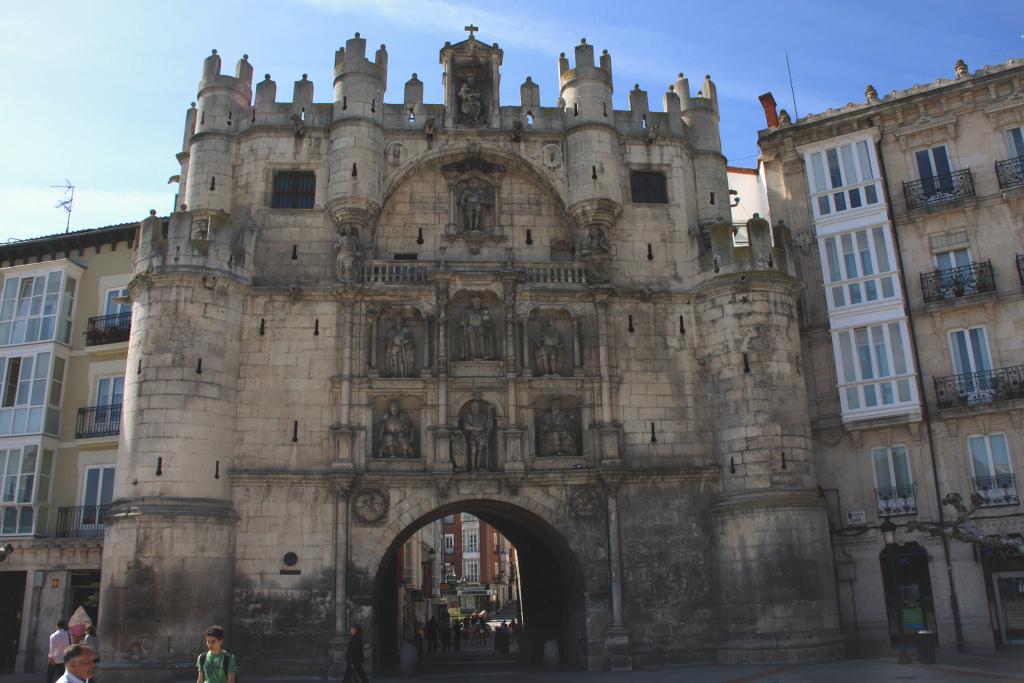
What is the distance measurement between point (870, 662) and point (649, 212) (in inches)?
532

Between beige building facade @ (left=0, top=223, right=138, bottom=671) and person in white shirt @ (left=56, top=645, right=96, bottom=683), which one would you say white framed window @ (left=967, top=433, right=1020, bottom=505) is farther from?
beige building facade @ (left=0, top=223, right=138, bottom=671)

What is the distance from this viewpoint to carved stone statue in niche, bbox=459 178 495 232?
25.9 metres

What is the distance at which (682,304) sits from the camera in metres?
25.3

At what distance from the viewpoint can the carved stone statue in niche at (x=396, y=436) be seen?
23234 millimetres

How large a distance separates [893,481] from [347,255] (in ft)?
53.3

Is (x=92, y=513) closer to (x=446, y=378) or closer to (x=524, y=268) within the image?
(x=446, y=378)

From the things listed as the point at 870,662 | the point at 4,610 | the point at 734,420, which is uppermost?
the point at 734,420

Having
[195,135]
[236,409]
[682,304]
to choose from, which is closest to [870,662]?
[682,304]

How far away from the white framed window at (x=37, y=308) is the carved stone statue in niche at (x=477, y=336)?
13017 millimetres

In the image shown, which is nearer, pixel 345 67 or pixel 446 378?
pixel 446 378

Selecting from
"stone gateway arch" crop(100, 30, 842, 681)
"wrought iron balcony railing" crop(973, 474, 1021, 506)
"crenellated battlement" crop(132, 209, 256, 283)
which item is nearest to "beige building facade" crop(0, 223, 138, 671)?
"crenellated battlement" crop(132, 209, 256, 283)

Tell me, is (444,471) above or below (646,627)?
above

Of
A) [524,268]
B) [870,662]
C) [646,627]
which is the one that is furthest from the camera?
[524,268]

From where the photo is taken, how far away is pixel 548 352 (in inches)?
958
